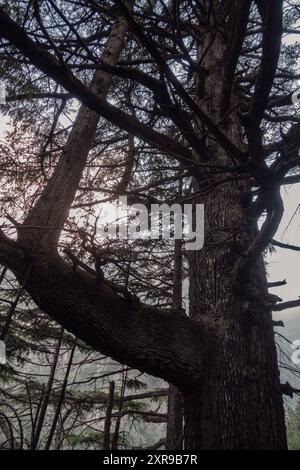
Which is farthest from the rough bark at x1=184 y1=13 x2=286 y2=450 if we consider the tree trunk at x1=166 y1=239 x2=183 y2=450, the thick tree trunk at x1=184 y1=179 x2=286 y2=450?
the tree trunk at x1=166 y1=239 x2=183 y2=450

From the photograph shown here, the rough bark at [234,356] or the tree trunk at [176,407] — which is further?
the tree trunk at [176,407]

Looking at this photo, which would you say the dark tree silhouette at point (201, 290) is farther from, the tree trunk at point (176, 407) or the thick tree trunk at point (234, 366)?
the tree trunk at point (176, 407)

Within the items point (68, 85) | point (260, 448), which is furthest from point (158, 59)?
point (260, 448)

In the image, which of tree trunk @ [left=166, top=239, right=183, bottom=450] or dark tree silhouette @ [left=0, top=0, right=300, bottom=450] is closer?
dark tree silhouette @ [left=0, top=0, right=300, bottom=450]

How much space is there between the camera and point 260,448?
2.08 m

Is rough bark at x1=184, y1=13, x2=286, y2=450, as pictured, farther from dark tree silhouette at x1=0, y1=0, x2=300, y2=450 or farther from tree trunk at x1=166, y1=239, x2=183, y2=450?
tree trunk at x1=166, y1=239, x2=183, y2=450

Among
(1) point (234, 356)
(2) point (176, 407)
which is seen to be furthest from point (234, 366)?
(2) point (176, 407)

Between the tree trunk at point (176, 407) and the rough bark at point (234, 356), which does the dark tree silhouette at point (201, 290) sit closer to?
the rough bark at point (234, 356)

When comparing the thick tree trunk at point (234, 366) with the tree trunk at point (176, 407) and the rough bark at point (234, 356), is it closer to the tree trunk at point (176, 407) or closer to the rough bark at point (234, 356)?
the rough bark at point (234, 356)

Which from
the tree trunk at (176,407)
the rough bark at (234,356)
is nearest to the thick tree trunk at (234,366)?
the rough bark at (234,356)

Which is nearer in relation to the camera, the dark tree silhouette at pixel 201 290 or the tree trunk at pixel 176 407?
the dark tree silhouette at pixel 201 290

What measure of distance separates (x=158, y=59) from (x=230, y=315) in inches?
71.1

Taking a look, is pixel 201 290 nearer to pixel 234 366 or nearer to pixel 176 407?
pixel 234 366

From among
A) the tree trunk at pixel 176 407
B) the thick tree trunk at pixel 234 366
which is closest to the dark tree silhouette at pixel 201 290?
the thick tree trunk at pixel 234 366
